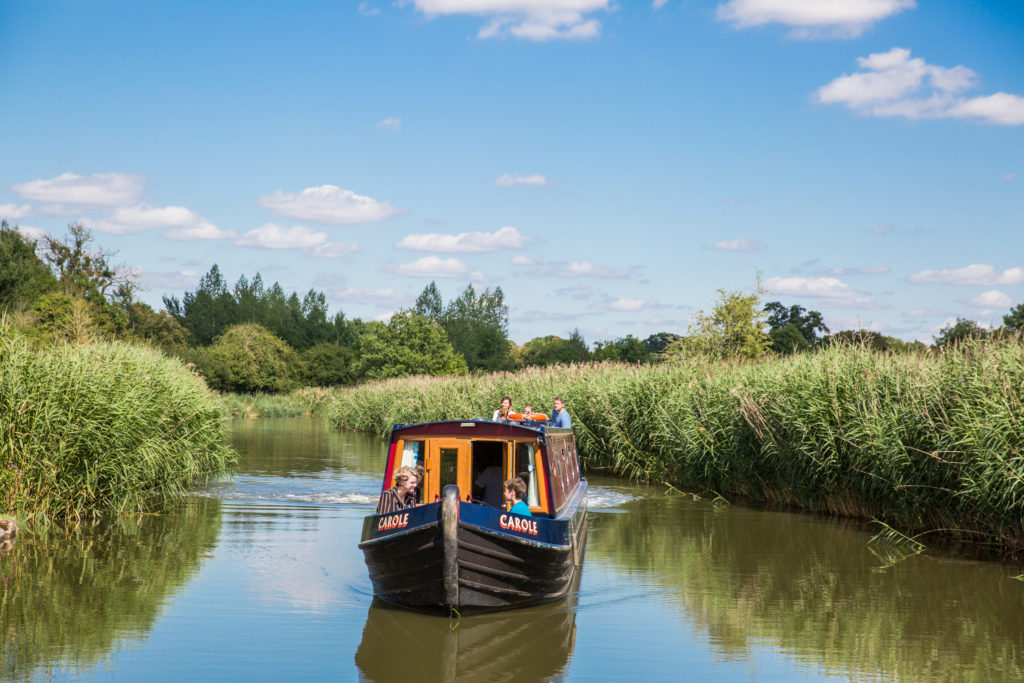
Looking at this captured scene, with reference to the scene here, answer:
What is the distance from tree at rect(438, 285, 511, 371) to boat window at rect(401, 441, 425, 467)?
261 ft

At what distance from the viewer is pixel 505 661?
8523 millimetres

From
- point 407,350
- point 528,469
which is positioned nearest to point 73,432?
point 528,469

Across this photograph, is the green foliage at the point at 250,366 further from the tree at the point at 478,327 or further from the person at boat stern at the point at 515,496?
the person at boat stern at the point at 515,496

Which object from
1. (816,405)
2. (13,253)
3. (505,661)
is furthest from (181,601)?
(13,253)

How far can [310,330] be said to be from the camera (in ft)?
376

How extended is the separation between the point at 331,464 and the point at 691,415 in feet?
36.6

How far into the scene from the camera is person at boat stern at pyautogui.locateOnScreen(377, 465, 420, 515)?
10398mm

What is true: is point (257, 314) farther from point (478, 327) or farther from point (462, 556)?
point (462, 556)

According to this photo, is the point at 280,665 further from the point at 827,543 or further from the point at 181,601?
the point at 827,543

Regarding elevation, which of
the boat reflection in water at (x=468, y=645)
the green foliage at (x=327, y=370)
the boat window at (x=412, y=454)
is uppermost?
the green foliage at (x=327, y=370)

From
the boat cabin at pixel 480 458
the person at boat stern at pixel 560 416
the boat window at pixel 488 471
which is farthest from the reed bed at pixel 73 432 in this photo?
the person at boat stern at pixel 560 416

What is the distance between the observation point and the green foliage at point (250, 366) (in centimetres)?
7194

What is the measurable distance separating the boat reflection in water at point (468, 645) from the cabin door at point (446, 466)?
4.79ft

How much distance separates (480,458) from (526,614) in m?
1.99
